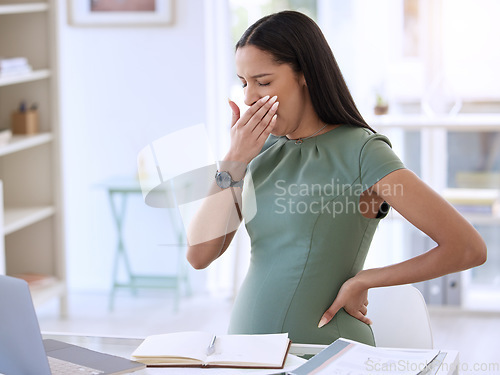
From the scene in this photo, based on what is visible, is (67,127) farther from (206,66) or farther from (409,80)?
(409,80)

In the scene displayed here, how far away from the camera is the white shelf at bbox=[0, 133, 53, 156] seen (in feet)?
11.2

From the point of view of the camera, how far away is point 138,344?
5.02 feet

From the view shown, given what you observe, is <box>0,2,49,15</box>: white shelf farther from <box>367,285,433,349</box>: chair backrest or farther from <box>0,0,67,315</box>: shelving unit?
<box>367,285,433,349</box>: chair backrest

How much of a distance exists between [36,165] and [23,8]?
78cm

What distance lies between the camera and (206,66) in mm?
4176

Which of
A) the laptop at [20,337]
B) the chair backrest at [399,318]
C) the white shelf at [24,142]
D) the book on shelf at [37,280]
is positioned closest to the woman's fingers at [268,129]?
the chair backrest at [399,318]

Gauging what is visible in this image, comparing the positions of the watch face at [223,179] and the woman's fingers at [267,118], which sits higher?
the woman's fingers at [267,118]

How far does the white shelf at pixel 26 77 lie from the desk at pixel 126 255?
2.19 feet

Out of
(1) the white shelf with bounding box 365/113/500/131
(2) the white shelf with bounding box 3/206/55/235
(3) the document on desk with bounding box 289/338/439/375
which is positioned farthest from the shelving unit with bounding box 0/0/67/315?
(3) the document on desk with bounding box 289/338/439/375

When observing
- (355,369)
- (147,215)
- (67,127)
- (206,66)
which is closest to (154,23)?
(206,66)

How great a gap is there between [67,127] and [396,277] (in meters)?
3.10

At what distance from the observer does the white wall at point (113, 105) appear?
418cm

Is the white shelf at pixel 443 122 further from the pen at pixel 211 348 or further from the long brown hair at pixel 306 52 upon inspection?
the pen at pixel 211 348

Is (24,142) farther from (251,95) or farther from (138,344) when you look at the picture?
(138,344)
